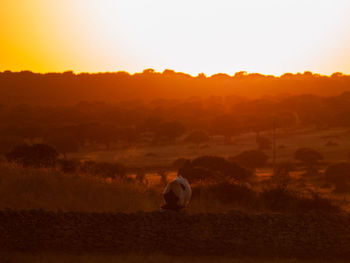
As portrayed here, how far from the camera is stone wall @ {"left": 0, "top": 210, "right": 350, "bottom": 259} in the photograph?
8.28 metres

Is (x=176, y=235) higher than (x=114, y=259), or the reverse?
(x=176, y=235)

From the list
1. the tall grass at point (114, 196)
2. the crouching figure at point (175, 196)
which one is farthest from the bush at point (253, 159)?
the crouching figure at point (175, 196)

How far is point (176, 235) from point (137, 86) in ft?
419

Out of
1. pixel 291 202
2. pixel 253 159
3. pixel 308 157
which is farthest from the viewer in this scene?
pixel 253 159

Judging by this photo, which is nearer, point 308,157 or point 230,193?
point 230,193

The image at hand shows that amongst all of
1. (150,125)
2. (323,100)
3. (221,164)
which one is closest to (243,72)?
(323,100)

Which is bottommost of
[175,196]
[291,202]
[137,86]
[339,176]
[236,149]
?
[339,176]

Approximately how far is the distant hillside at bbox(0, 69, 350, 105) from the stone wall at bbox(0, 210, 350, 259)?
99.0m

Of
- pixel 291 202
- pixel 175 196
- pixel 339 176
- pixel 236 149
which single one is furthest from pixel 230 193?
pixel 236 149

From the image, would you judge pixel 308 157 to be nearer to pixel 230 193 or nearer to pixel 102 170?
pixel 102 170

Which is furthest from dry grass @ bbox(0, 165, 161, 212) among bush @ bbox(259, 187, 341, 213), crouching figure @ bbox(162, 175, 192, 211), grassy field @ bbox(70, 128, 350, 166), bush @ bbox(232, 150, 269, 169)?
bush @ bbox(232, 150, 269, 169)

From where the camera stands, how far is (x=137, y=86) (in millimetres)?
135000

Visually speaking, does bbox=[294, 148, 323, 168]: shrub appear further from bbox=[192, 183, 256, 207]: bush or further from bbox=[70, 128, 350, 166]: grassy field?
bbox=[192, 183, 256, 207]: bush

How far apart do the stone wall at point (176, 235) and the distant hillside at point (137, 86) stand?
99002 mm
